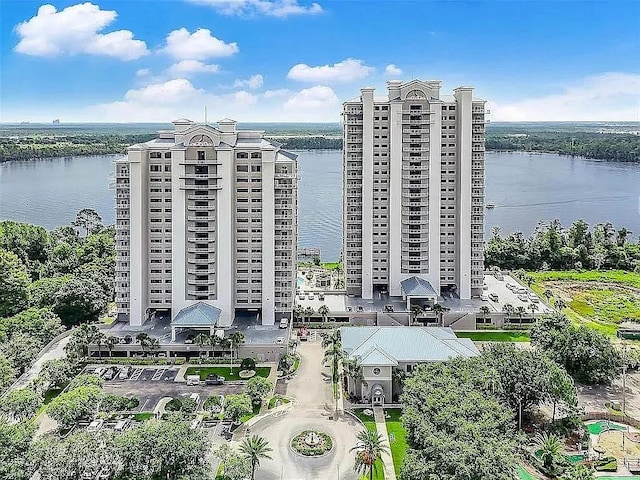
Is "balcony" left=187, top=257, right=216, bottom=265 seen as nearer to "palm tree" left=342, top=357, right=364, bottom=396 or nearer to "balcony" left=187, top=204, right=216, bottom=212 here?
"balcony" left=187, top=204, right=216, bottom=212

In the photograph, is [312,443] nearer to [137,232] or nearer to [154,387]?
[154,387]

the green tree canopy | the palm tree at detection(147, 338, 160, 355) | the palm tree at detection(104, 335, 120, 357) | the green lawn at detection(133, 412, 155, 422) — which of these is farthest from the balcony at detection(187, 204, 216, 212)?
the green tree canopy

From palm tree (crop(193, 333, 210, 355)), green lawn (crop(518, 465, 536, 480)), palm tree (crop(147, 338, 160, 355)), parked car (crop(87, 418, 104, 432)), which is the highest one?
palm tree (crop(193, 333, 210, 355))

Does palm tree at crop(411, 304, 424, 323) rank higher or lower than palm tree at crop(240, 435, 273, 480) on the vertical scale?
higher

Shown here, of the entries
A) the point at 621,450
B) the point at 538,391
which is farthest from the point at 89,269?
the point at 621,450

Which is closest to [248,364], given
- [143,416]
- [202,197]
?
[143,416]
